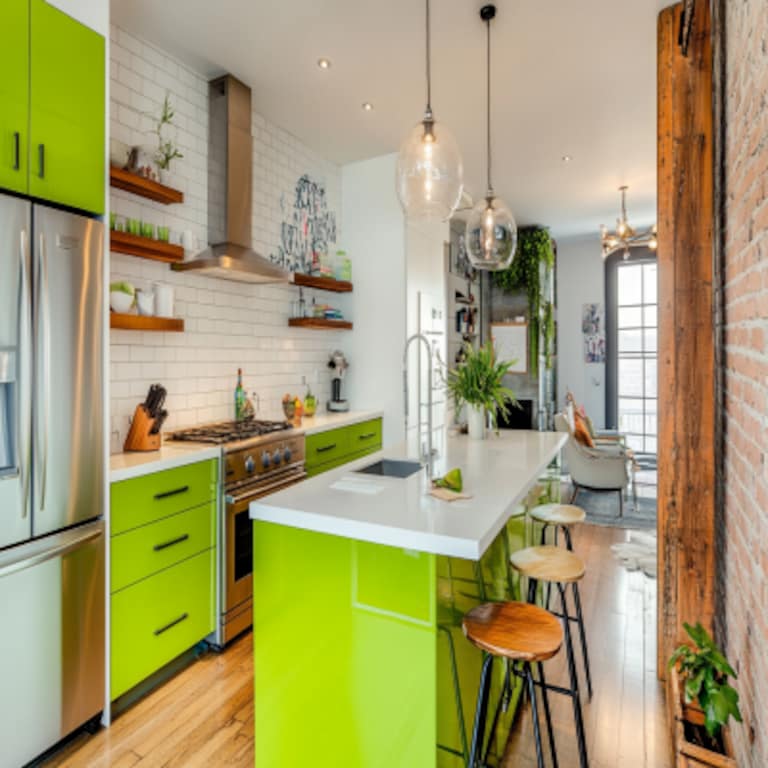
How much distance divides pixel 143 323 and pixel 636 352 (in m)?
6.76

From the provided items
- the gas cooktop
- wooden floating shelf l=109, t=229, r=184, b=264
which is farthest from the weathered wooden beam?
wooden floating shelf l=109, t=229, r=184, b=264

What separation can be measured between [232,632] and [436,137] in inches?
99.9

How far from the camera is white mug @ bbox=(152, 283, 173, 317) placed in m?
2.76

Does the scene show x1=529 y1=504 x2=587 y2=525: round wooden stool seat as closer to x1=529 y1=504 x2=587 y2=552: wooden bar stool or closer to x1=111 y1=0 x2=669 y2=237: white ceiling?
x1=529 y1=504 x2=587 y2=552: wooden bar stool

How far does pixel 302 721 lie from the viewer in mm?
1651

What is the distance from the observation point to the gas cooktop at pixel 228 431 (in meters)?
2.76

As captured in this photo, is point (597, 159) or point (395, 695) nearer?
point (395, 695)

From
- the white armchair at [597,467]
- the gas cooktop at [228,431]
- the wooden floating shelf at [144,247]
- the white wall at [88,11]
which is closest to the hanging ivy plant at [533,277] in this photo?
the white armchair at [597,467]

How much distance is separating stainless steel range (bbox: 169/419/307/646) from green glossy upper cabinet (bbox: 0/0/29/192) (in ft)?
4.66

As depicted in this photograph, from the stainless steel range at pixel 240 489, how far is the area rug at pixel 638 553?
8.24 feet

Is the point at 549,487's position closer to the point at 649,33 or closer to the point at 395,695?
the point at 395,695

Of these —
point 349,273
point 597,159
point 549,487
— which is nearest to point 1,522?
point 549,487

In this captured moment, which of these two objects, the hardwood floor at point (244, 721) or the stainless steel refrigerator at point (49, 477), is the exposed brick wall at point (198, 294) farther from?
the hardwood floor at point (244, 721)

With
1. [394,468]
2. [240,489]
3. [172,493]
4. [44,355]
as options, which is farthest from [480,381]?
[44,355]
